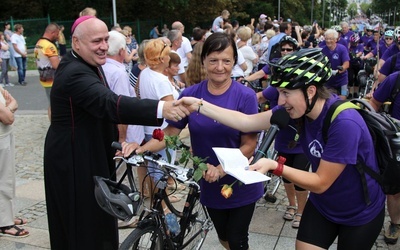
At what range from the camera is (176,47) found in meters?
8.62

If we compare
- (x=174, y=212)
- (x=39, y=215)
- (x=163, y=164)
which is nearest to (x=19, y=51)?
(x=39, y=215)

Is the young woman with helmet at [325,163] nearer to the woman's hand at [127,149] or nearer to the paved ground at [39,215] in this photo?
the woman's hand at [127,149]

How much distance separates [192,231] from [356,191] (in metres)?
1.44

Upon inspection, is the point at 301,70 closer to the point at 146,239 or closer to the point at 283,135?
the point at 146,239

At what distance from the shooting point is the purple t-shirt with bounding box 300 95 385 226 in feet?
7.91

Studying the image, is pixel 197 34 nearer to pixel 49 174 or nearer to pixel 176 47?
pixel 176 47

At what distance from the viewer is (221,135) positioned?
3209mm

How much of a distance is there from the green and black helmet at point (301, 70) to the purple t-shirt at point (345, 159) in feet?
0.58

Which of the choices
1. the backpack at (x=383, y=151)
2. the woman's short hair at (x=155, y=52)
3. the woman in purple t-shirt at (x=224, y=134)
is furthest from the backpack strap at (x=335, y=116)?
the woman's short hair at (x=155, y=52)

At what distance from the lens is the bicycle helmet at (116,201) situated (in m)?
2.64

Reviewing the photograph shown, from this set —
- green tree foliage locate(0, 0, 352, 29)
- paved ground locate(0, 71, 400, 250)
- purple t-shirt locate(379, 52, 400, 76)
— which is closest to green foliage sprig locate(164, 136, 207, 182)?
paved ground locate(0, 71, 400, 250)

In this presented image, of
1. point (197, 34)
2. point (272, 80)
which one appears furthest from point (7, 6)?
point (272, 80)

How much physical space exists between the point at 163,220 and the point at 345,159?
1432mm

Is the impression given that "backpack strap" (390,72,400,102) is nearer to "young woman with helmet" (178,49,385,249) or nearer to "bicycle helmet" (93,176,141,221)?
"young woman with helmet" (178,49,385,249)
